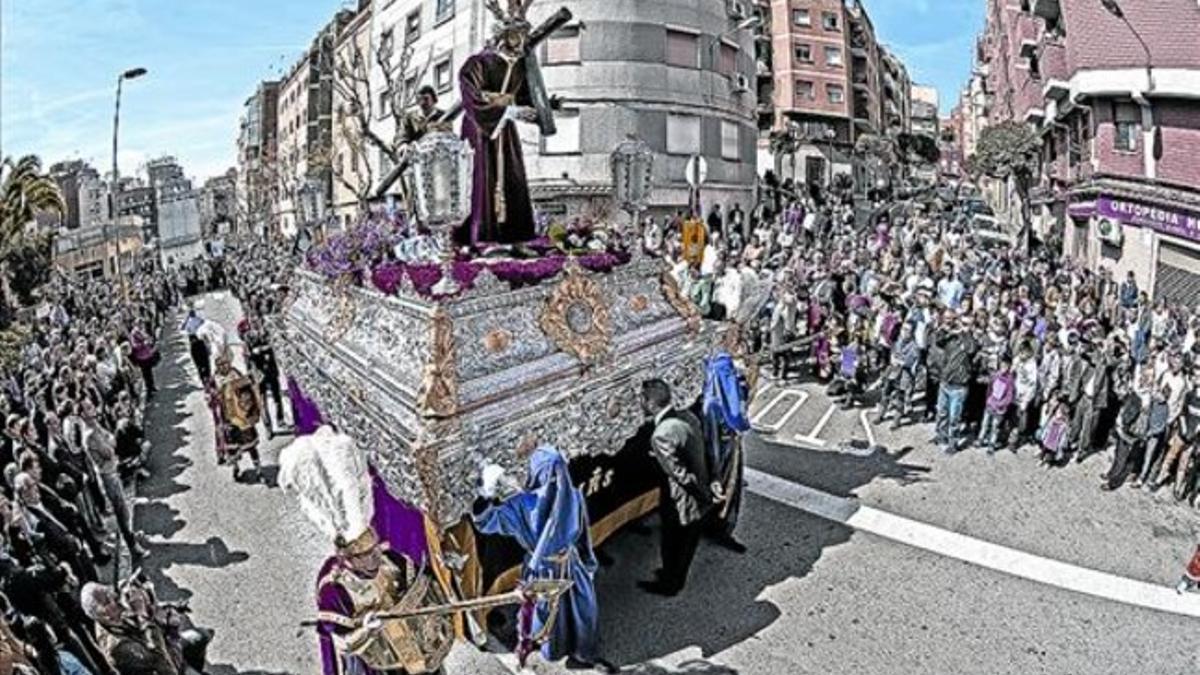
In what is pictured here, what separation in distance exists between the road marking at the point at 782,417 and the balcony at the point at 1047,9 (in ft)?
68.3

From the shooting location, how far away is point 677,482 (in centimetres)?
702

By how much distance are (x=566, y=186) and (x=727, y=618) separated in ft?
68.2

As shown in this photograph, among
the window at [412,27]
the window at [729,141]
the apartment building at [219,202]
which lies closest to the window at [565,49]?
the window at [729,141]

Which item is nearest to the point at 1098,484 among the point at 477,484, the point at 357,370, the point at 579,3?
the point at 477,484

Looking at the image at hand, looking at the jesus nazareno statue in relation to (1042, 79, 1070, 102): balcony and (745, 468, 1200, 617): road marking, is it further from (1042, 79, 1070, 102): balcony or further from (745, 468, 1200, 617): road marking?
(1042, 79, 1070, 102): balcony

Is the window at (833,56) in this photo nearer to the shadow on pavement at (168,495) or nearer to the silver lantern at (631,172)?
the shadow on pavement at (168,495)

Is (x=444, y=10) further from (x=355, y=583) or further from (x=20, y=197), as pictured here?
(x=355, y=583)

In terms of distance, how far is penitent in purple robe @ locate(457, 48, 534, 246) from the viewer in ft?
29.0

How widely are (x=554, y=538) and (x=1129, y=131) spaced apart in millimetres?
21423

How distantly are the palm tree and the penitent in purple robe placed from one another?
21811mm

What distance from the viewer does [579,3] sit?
26734 mm

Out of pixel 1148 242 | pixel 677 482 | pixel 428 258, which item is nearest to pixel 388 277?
pixel 428 258

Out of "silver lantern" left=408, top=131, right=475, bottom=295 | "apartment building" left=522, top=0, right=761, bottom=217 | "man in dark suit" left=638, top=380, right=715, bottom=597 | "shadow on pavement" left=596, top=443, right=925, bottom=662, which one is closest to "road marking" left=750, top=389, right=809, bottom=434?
"shadow on pavement" left=596, top=443, right=925, bottom=662

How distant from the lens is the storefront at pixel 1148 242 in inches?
684
